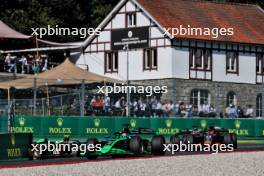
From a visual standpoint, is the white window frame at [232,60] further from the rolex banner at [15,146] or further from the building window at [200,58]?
the rolex banner at [15,146]

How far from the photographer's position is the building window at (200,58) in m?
56.2

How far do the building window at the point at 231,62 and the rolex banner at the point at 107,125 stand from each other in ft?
61.4

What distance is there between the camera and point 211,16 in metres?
59.2

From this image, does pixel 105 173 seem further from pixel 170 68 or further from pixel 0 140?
pixel 170 68

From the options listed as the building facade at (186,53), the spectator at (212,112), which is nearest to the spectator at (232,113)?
the spectator at (212,112)

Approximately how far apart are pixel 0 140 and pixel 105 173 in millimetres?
5022

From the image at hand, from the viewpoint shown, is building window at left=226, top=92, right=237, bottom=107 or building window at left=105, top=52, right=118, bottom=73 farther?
building window at left=105, top=52, right=118, bottom=73

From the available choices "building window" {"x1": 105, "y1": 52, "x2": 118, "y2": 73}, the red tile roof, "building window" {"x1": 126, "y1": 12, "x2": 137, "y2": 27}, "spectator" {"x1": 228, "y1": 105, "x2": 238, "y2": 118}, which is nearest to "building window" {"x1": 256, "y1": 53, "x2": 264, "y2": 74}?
the red tile roof

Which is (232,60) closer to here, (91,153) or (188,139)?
(188,139)

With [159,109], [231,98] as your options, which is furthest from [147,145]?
[231,98]

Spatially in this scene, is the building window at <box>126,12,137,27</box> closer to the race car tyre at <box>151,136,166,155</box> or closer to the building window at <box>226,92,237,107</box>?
the building window at <box>226,92,237,107</box>

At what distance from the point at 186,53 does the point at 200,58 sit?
5.01ft

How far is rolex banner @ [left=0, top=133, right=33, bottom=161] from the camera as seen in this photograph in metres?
26.1

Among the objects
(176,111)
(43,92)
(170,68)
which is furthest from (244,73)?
(43,92)
